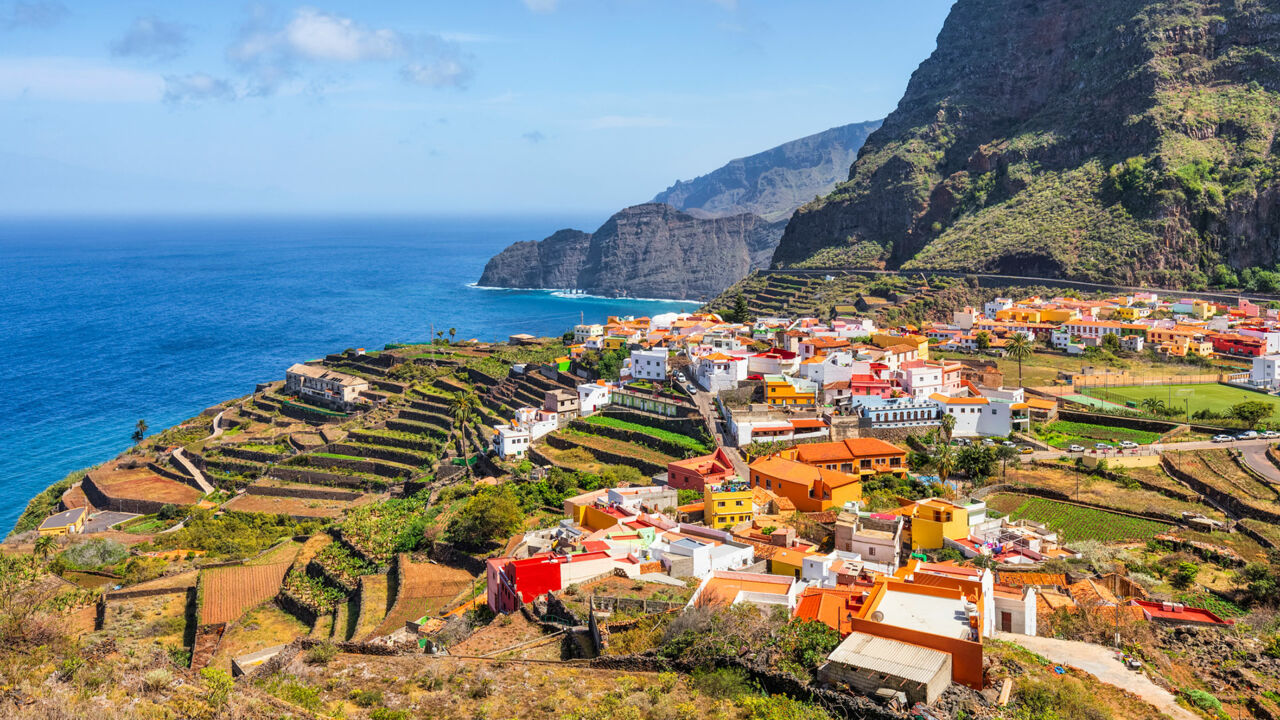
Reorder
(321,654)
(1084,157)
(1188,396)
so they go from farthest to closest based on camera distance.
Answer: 1. (1084,157)
2. (1188,396)
3. (321,654)

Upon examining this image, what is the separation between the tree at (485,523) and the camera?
2980 centimetres

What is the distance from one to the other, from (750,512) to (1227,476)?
17505 mm

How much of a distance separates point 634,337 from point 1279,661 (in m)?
39.5

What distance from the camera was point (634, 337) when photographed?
180ft

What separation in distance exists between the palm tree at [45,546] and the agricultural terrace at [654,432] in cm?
2058

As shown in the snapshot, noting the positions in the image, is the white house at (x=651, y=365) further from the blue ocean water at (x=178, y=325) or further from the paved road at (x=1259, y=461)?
the blue ocean water at (x=178, y=325)

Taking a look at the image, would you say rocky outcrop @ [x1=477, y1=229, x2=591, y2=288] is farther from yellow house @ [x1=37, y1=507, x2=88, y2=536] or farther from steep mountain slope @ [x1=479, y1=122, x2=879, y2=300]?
yellow house @ [x1=37, y1=507, x2=88, y2=536]

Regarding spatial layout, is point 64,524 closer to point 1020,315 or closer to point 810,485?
point 810,485

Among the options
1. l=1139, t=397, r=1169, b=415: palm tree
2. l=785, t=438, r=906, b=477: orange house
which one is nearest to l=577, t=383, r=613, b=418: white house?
l=785, t=438, r=906, b=477: orange house

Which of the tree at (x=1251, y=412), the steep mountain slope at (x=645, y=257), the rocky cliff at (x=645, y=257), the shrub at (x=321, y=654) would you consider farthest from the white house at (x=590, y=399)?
the rocky cliff at (x=645, y=257)

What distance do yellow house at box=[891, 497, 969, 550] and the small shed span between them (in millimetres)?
11892

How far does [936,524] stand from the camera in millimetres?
26172

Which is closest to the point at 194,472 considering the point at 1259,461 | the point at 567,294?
the point at 1259,461

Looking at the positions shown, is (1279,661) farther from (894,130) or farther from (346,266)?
(346,266)
